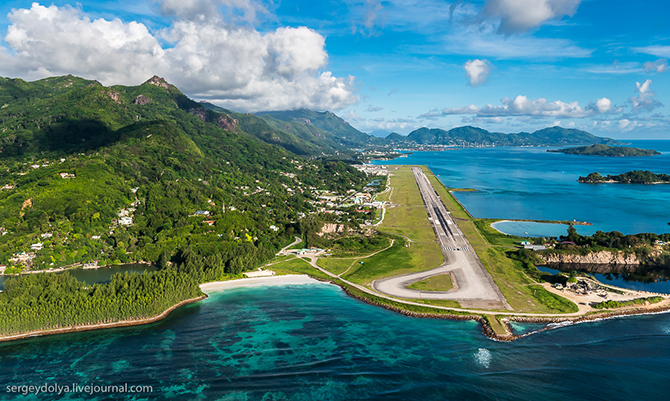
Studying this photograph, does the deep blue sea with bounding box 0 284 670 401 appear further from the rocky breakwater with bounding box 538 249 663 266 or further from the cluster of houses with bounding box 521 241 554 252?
the cluster of houses with bounding box 521 241 554 252

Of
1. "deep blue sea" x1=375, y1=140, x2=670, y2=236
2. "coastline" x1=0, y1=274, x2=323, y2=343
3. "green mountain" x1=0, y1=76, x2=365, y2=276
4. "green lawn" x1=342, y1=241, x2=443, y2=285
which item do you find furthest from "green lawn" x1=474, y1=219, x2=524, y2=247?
"green mountain" x1=0, y1=76, x2=365, y2=276

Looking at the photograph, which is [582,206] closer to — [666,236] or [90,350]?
[666,236]

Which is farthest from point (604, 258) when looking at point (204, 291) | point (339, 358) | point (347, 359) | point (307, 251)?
point (204, 291)

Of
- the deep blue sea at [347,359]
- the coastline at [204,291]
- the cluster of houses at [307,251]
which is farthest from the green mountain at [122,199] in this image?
the deep blue sea at [347,359]

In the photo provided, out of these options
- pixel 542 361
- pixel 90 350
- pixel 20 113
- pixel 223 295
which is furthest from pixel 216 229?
pixel 20 113

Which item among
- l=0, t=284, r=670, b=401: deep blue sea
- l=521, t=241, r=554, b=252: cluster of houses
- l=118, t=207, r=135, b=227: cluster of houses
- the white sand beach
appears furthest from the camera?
l=118, t=207, r=135, b=227: cluster of houses

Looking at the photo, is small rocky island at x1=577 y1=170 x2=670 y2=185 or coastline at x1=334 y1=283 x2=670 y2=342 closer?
coastline at x1=334 y1=283 x2=670 y2=342
